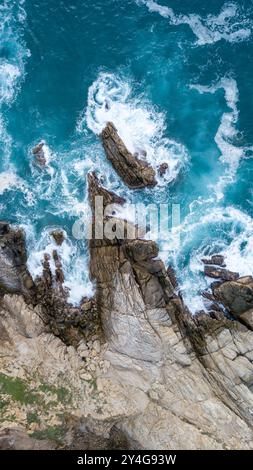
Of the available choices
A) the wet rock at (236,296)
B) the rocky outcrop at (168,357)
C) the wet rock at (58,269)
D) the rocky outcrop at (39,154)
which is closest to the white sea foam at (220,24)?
the rocky outcrop at (39,154)

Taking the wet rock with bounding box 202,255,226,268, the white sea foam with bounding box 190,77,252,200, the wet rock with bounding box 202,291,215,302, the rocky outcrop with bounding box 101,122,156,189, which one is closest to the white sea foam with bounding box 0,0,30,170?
the rocky outcrop with bounding box 101,122,156,189

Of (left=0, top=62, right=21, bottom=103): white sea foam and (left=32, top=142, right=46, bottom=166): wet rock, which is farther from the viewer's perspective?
(left=0, top=62, right=21, bottom=103): white sea foam

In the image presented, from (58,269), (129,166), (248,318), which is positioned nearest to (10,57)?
(129,166)

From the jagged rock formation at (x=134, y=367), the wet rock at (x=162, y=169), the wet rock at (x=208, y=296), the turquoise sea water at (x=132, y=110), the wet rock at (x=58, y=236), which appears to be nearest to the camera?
the jagged rock formation at (x=134, y=367)

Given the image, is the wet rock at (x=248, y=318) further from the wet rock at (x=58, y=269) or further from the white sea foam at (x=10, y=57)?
the white sea foam at (x=10, y=57)

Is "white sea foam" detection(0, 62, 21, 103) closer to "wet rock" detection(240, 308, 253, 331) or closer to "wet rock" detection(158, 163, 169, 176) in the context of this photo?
"wet rock" detection(158, 163, 169, 176)

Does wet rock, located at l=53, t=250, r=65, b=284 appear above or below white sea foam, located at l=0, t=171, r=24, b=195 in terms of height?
below

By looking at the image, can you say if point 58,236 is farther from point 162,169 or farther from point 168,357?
point 168,357
